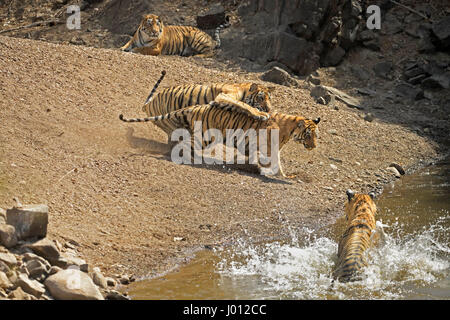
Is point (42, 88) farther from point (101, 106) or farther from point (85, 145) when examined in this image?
point (85, 145)

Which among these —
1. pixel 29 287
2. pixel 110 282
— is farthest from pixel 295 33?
pixel 29 287

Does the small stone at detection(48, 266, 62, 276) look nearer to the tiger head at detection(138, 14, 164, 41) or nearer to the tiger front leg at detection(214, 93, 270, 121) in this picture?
the tiger front leg at detection(214, 93, 270, 121)

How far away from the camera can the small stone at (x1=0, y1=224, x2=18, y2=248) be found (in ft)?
16.4

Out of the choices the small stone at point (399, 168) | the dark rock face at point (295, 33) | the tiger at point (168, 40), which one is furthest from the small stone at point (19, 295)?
the dark rock face at point (295, 33)

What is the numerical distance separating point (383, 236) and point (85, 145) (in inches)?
136

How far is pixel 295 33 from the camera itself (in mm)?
12758

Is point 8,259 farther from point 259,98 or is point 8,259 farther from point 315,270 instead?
point 259,98

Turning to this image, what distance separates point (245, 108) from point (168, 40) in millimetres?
4777

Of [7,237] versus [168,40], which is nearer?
[7,237]

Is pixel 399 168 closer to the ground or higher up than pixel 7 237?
higher up

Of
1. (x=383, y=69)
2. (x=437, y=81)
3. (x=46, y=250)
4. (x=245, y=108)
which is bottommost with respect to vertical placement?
(x=46, y=250)

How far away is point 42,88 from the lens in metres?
8.52

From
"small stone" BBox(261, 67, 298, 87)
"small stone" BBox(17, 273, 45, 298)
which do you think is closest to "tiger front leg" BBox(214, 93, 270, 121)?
"small stone" BBox(261, 67, 298, 87)
